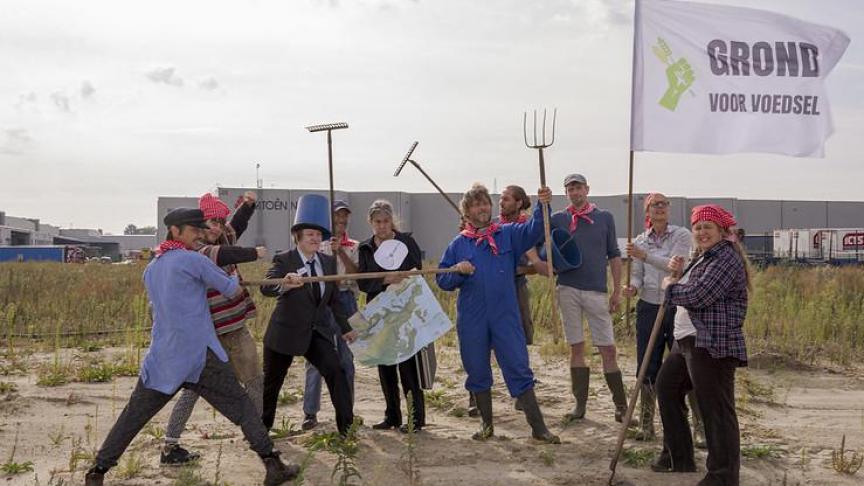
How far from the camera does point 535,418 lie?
5762mm

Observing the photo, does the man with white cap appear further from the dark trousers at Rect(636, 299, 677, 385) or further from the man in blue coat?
the man in blue coat

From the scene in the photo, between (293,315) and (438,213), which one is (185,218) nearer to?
(293,315)

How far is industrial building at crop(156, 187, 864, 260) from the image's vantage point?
44.8m

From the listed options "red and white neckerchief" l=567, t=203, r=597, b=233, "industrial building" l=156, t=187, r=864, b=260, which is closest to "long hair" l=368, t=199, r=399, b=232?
"red and white neckerchief" l=567, t=203, r=597, b=233

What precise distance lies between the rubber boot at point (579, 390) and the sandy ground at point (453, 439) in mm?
95

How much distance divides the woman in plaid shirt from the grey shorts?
1.67 m

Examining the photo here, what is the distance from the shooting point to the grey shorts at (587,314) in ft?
20.8

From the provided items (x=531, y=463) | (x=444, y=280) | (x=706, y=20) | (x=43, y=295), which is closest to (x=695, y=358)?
(x=531, y=463)

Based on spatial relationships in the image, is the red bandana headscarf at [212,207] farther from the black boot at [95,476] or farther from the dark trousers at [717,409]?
the dark trousers at [717,409]

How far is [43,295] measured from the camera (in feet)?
49.4

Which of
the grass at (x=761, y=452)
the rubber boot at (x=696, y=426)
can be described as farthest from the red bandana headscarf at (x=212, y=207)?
the grass at (x=761, y=452)

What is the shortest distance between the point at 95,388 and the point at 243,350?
3361mm

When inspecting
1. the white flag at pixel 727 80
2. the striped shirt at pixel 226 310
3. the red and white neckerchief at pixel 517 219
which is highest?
the white flag at pixel 727 80

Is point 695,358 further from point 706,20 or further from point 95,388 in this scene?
point 95,388
